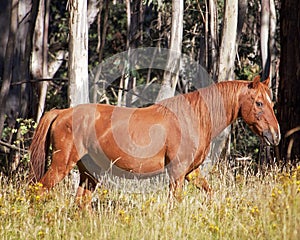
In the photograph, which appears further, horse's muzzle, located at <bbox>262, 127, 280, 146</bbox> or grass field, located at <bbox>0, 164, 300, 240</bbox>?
horse's muzzle, located at <bbox>262, 127, 280, 146</bbox>

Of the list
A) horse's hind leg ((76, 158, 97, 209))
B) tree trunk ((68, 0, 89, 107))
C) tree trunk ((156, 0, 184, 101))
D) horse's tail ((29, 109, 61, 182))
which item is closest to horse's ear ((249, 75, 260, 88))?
horse's hind leg ((76, 158, 97, 209))

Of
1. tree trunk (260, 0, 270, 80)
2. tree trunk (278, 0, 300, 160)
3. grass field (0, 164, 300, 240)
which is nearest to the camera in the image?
grass field (0, 164, 300, 240)

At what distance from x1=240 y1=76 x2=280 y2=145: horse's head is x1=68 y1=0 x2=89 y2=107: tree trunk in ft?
8.74

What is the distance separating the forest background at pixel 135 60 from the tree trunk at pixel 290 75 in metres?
0.02

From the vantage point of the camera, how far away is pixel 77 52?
35.7ft

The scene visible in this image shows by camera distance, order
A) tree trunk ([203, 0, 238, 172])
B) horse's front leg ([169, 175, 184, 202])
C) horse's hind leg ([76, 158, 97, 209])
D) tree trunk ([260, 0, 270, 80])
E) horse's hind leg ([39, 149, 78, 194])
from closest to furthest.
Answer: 1. horse's front leg ([169, 175, 184, 202])
2. horse's hind leg ([39, 149, 78, 194])
3. horse's hind leg ([76, 158, 97, 209])
4. tree trunk ([203, 0, 238, 172])
5. tree trunk ([260, 0, 270, 80])

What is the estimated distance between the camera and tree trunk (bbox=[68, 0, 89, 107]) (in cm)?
1084

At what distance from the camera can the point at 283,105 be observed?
37.6ft

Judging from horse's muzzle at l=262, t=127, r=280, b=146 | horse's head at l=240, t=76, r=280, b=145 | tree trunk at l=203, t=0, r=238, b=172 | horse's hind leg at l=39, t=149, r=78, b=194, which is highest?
tree trunk at l=203, t=0, r=238, b=172

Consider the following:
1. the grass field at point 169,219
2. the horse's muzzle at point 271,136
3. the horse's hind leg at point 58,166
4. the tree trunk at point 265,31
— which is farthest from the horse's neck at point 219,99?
the tree trunk at point 265,31

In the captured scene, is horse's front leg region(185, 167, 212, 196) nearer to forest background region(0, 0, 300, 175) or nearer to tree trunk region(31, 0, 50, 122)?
forest background region(0, 0, 300, 175)

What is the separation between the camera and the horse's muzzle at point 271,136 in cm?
930

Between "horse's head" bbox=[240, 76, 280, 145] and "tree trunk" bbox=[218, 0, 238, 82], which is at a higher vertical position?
"tree trunk" bbox=[218, 0, 238, 82]

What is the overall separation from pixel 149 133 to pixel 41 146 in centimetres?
139
